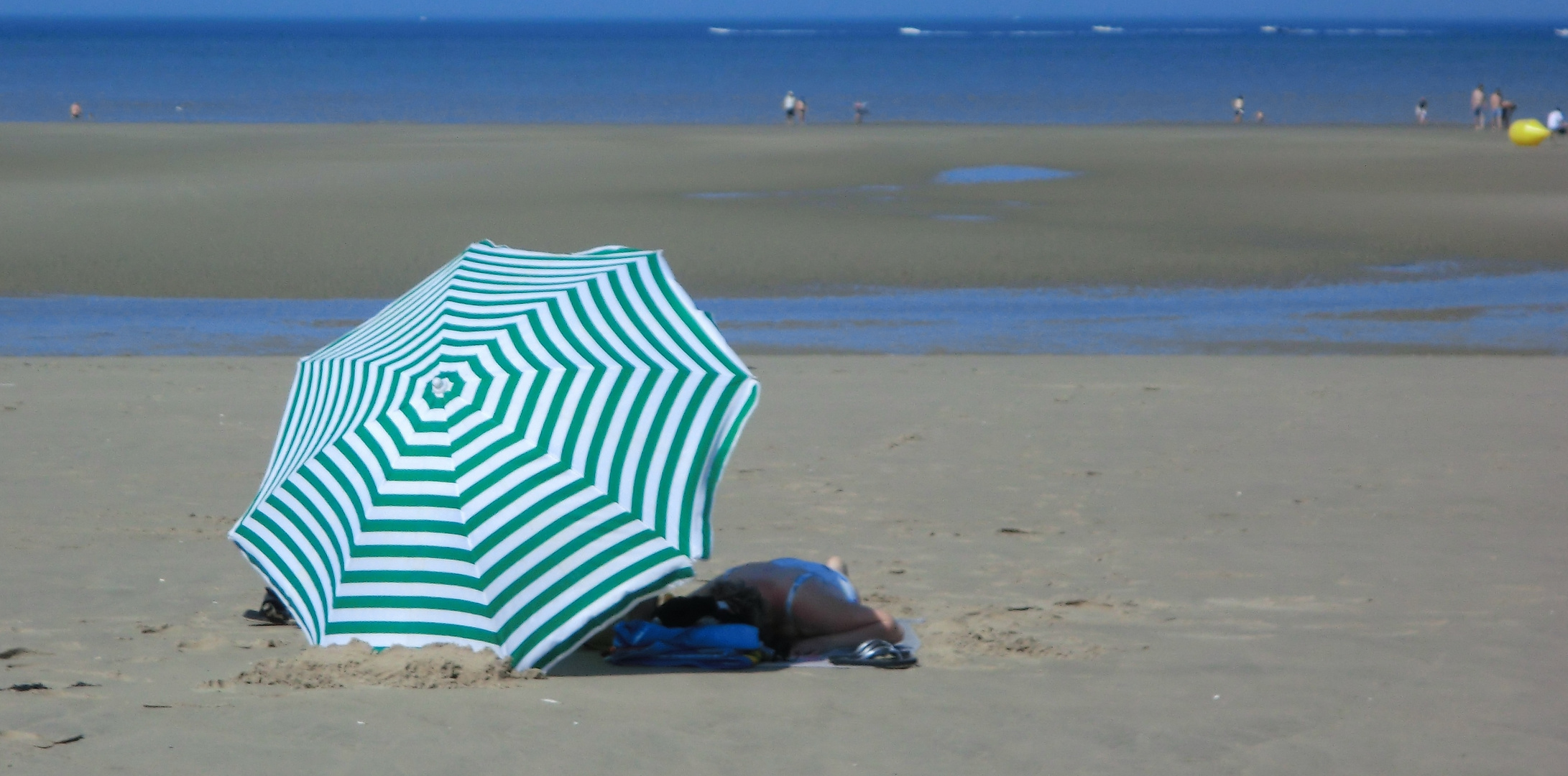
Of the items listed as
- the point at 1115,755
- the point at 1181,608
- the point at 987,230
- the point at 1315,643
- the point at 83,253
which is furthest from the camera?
the point at 987,230

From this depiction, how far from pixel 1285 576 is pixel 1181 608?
2.27 ft

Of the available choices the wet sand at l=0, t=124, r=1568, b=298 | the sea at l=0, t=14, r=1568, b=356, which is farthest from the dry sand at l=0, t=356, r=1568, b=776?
the wet sand at l=0, t=124, r=1568, b=298

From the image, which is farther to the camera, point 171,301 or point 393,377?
point 171,301

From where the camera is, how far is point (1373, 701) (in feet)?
15.9

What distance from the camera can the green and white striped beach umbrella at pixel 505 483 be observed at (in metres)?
4.73

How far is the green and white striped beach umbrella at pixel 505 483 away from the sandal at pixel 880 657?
0.76 m

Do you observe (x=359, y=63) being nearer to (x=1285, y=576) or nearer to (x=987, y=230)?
(x=987, y=230)

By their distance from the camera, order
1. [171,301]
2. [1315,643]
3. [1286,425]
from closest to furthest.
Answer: [1315,643] → [1286,425] → [171,301]

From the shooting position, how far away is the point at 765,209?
2294 centimetres

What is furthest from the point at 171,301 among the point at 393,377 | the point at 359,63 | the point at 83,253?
the point at 359,63

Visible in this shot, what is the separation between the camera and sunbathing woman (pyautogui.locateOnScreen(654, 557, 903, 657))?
5367 millimetres

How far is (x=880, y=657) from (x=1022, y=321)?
952 centimetres

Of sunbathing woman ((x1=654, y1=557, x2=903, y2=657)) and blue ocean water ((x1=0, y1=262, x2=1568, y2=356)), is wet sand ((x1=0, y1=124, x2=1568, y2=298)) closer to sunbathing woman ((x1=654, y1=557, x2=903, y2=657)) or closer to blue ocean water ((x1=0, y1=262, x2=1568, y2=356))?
blue ocean water ((x1=0, y1=262, x2=1568, y2=356))

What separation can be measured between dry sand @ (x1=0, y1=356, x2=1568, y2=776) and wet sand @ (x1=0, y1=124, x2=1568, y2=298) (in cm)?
669
